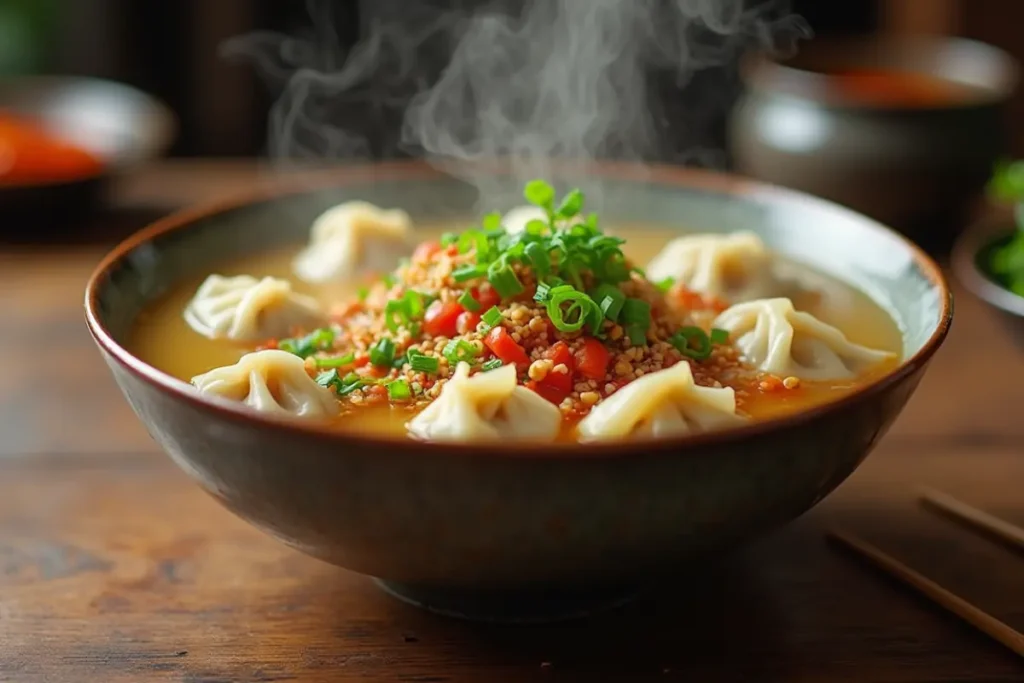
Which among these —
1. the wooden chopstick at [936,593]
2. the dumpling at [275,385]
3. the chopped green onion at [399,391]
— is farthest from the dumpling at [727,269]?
the dumpling at [275,385]

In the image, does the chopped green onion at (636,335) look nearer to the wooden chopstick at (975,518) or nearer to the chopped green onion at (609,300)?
the chopped green onion at (609,300)

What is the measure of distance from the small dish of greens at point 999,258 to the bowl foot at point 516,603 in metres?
1.51

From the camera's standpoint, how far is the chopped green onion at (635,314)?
2.20 m

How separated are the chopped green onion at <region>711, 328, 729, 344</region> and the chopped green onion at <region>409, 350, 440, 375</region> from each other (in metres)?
0.59

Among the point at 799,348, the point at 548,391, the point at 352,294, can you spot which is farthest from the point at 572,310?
the point at 352,294

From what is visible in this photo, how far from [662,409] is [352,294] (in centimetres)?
112

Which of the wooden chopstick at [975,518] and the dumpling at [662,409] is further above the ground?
the dumpling at [662,409]

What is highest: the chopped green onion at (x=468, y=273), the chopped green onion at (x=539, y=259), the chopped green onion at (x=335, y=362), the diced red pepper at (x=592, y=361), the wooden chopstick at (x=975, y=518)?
the chopped green onion at (x=539, y=259)

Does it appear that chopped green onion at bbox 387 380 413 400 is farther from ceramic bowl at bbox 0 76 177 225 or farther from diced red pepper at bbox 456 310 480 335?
ceramic bowl at bbox 0 76 177 225

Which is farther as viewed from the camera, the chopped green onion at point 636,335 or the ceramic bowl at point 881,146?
the ceramic bowl at point 881,146

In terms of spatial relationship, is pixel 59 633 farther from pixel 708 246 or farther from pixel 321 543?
pixel 708 246

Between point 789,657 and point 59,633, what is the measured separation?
1232 mm

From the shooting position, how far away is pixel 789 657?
6.43ft

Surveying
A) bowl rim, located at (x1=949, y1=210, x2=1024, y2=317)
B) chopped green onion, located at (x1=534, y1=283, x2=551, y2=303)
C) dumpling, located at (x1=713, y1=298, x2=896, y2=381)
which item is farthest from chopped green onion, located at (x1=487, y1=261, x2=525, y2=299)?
bowl rim, located at (x1=949, y1=210, x2=1024, y2=317)
